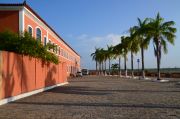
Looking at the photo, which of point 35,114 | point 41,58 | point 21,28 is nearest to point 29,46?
point 41,58

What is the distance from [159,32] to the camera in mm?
41375

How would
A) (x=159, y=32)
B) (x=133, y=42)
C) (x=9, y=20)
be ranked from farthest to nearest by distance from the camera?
(x=133, y=42) → (x=159, y=32) → (x=9, y=20)

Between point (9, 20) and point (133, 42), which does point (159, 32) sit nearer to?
point (133, 42)

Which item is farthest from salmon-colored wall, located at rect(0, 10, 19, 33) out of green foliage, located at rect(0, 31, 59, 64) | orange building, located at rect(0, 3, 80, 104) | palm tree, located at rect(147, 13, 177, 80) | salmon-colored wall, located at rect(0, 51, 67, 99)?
palm tree, located at rect(147, 13, 177, 80)

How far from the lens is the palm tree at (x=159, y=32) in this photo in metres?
40.4

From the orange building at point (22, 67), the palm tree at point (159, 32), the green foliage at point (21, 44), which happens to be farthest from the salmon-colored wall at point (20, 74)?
the palm tree at point (159, 32)

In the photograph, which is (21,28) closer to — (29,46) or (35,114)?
(29,46)

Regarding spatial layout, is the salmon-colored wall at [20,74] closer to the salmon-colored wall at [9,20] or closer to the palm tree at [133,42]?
the salmon-colored wall at [9,20]

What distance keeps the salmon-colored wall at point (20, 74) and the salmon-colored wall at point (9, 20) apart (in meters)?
3.88

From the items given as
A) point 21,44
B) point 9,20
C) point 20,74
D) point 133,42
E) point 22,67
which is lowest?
point 20,74

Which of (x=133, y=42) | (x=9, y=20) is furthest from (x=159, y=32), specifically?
(x=9, y=20)

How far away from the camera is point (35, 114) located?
1116 cm

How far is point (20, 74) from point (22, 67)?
69cm

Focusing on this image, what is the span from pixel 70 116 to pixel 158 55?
107 feet
